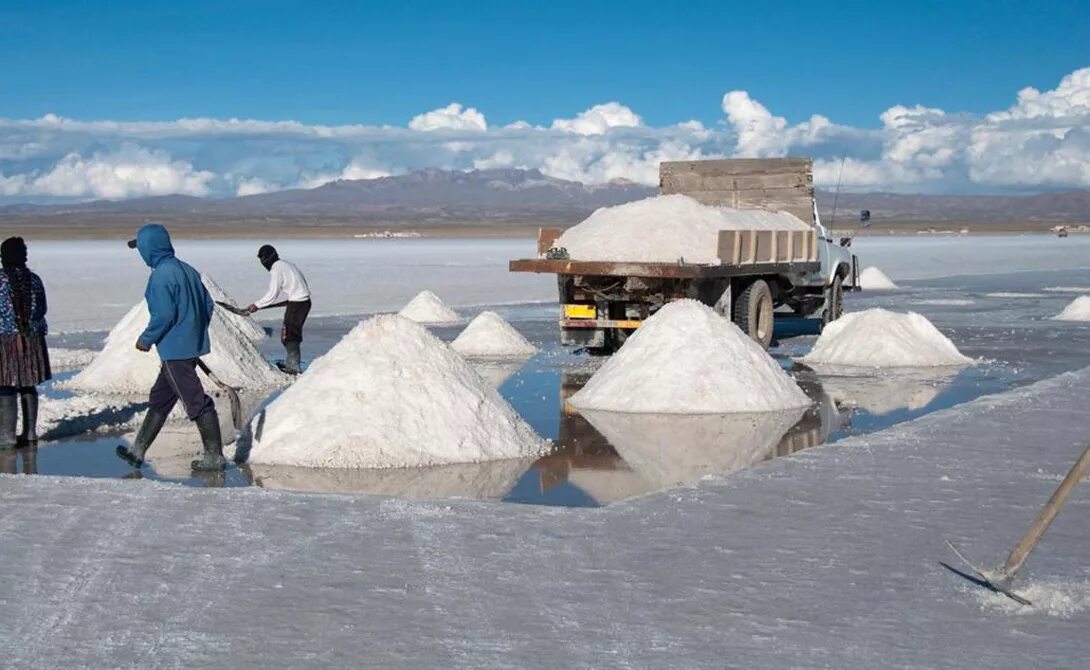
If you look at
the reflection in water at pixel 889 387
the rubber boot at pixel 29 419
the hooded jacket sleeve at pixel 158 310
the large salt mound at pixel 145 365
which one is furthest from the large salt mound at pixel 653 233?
the hooded jacket sleeve at pixel 158 310

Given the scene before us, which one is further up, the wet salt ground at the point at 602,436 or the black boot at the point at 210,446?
the black boot at the point at 210,446

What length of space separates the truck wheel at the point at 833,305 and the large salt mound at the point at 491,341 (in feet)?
15.2

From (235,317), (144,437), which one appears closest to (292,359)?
(235,317)

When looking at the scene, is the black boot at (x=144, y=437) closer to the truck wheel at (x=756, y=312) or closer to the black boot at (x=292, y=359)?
the black boot at (x=292, y=359)

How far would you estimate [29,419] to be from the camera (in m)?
9.25

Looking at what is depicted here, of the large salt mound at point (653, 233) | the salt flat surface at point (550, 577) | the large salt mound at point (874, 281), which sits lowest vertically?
the large salt mound at point (874, 281)

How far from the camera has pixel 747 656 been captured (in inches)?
185

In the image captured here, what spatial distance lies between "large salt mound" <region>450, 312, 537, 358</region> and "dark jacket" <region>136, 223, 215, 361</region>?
23.7 ft

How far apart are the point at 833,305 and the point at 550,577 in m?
13.6

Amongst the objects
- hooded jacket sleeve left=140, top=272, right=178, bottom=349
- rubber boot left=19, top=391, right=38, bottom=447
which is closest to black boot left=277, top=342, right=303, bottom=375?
rubber boot left=19, top=391, right=38, bottom=447

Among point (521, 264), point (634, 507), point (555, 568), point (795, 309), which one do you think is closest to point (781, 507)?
point (634, 507)

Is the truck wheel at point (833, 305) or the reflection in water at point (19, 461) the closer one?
the reflection in water at point (19, 461)

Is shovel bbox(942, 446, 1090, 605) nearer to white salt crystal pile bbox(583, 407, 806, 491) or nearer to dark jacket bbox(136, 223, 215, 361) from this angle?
white salt crystal pile bbox(583, 407, 806, 491)

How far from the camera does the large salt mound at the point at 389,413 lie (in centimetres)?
857
